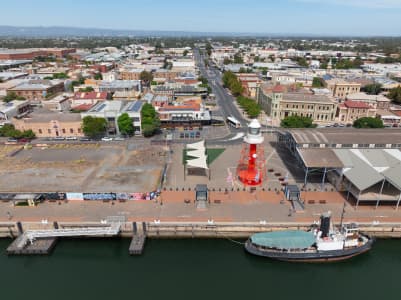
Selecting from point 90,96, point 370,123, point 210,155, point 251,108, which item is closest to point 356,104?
point 370,123

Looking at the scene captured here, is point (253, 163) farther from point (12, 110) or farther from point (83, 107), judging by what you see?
point (12, 110)

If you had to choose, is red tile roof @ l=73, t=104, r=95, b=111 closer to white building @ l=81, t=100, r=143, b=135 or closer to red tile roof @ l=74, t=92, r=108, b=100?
red tile roof @ l=74, t=92, r=108, b=100

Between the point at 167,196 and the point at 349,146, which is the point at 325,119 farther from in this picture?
the point at 167,196

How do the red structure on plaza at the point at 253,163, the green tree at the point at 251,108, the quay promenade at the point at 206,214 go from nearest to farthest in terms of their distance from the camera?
the quay promenade at the point at 206,214
the red structure on plaza at the point at 253,163
the green tree at the point at 251,108

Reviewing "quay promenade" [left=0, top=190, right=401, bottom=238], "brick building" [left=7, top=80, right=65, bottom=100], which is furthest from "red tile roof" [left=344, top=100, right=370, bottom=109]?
"brick building" [left=7, top=80, right=65, bottom=100]

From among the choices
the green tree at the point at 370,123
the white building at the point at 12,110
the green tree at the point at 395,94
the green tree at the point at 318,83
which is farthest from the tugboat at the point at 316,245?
the green tree at the point at 318,83

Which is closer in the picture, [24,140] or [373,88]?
[24,140]

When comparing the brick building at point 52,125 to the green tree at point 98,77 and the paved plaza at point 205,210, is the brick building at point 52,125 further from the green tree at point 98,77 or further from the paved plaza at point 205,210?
the green tree at point 98,77
